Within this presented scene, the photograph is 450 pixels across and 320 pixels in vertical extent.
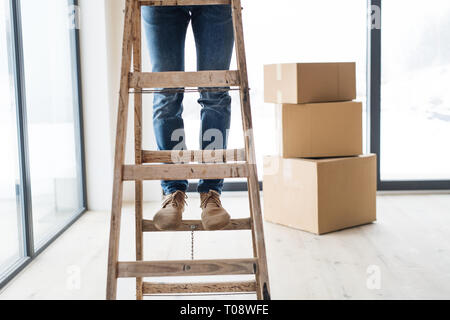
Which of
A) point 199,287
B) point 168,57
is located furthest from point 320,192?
point 168,57

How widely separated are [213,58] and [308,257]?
46.9 inches

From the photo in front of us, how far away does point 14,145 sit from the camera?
7.87 ft

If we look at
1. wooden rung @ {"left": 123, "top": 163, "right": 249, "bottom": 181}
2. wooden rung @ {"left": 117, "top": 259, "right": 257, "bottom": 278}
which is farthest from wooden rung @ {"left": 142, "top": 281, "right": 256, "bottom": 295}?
wooden rung @ {"left": 123, "top": 163, "right": 249, "bottom": 181}

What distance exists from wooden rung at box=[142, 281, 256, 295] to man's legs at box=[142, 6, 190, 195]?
303 mm

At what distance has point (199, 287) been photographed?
1776mm

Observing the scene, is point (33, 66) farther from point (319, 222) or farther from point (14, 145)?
point (319, 222)

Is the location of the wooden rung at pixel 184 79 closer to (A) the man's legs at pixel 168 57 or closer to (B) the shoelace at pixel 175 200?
(A) the man's legs at pixel 168 57

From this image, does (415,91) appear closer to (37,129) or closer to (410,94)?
(410,94)

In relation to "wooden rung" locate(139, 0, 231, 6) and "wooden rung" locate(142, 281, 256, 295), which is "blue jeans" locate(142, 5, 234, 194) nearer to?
"wooden rung" locate(139, 0, 231, 6)

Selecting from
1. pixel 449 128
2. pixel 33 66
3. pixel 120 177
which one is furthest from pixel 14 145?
pixel 449 128

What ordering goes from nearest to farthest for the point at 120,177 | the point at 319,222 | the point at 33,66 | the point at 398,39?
the point at 120,177, the point at 33,66, the point at 319,222, the point at 398,39

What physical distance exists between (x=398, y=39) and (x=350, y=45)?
290mm

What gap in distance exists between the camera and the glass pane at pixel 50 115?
8.68 feet

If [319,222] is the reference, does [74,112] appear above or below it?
above
